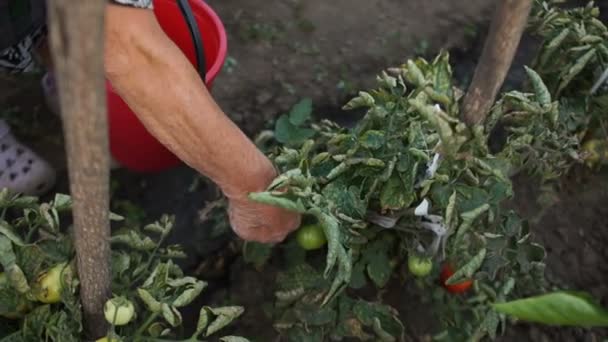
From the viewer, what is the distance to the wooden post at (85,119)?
25.2 inches

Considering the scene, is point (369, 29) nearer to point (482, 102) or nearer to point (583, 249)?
point (583, 249)

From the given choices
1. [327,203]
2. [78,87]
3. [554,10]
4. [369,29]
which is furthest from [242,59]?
[78,87]

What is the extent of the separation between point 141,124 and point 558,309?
102 centimetres

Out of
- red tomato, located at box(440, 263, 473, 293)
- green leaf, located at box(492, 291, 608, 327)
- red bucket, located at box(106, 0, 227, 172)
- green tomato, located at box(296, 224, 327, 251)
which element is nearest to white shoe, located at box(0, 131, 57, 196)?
red bucket, located at box(106, 0, 227, 172)

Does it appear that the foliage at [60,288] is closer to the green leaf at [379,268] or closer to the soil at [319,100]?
the green leaf at [379,268]

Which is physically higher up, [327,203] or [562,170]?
[327,203]

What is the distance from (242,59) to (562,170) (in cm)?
96

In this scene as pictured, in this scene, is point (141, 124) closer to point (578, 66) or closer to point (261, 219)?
point (261, 219)

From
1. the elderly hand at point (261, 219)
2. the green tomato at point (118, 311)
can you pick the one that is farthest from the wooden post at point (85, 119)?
the elderly hand at point (261, 219)

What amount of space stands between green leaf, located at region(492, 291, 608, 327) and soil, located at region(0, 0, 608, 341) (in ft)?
2.49

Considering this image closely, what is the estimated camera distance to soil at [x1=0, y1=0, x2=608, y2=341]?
165 cm

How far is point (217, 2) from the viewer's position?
7.34 ft

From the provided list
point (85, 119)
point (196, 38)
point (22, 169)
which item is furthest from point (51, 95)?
point (85, 119)

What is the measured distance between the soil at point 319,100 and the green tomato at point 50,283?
541mm
